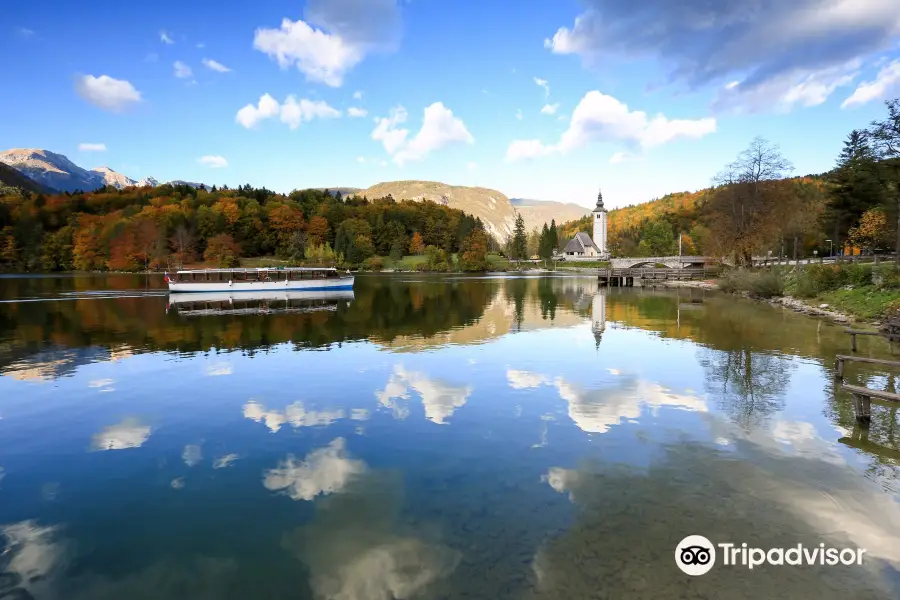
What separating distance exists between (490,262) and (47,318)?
Result: 430ft

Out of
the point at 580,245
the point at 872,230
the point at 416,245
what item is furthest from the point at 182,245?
the point at 872,230

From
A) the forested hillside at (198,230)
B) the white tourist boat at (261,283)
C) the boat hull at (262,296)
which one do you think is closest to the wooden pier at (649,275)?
the white tourist boat at (261,283)

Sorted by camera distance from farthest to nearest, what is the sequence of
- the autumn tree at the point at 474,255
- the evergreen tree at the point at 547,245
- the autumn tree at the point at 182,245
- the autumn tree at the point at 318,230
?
the evergreen tree at the point at 547,245 < the autumn tree at the point at 318,230 < the autumn tree at the point at 474,255 < the autumn tree at the point at 182,245

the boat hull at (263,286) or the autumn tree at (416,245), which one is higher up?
the autumn tree at (416,245)

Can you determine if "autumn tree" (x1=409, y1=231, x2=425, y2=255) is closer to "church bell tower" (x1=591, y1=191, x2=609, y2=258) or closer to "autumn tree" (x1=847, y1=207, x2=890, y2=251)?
"church bell tower" (x1=591, y1=191, x2=609, y2=258)

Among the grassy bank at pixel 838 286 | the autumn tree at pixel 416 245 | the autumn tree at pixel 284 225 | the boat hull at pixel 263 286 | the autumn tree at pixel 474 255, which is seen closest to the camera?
the grassy bank at pixel 838 286

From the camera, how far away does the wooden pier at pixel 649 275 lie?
90.4 metres

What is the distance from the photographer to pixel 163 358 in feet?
80.5

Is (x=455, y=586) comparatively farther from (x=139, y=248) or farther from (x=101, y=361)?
(x=139, y=248)

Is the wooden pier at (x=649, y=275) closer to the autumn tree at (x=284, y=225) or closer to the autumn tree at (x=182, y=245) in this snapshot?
the autumn tree at (x=284, y=225)

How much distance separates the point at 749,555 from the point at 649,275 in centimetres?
9624

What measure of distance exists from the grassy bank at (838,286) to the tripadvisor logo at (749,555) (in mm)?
26826

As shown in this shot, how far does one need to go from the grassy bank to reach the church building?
12953 centimetres

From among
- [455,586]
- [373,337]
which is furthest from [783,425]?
[373,337]
